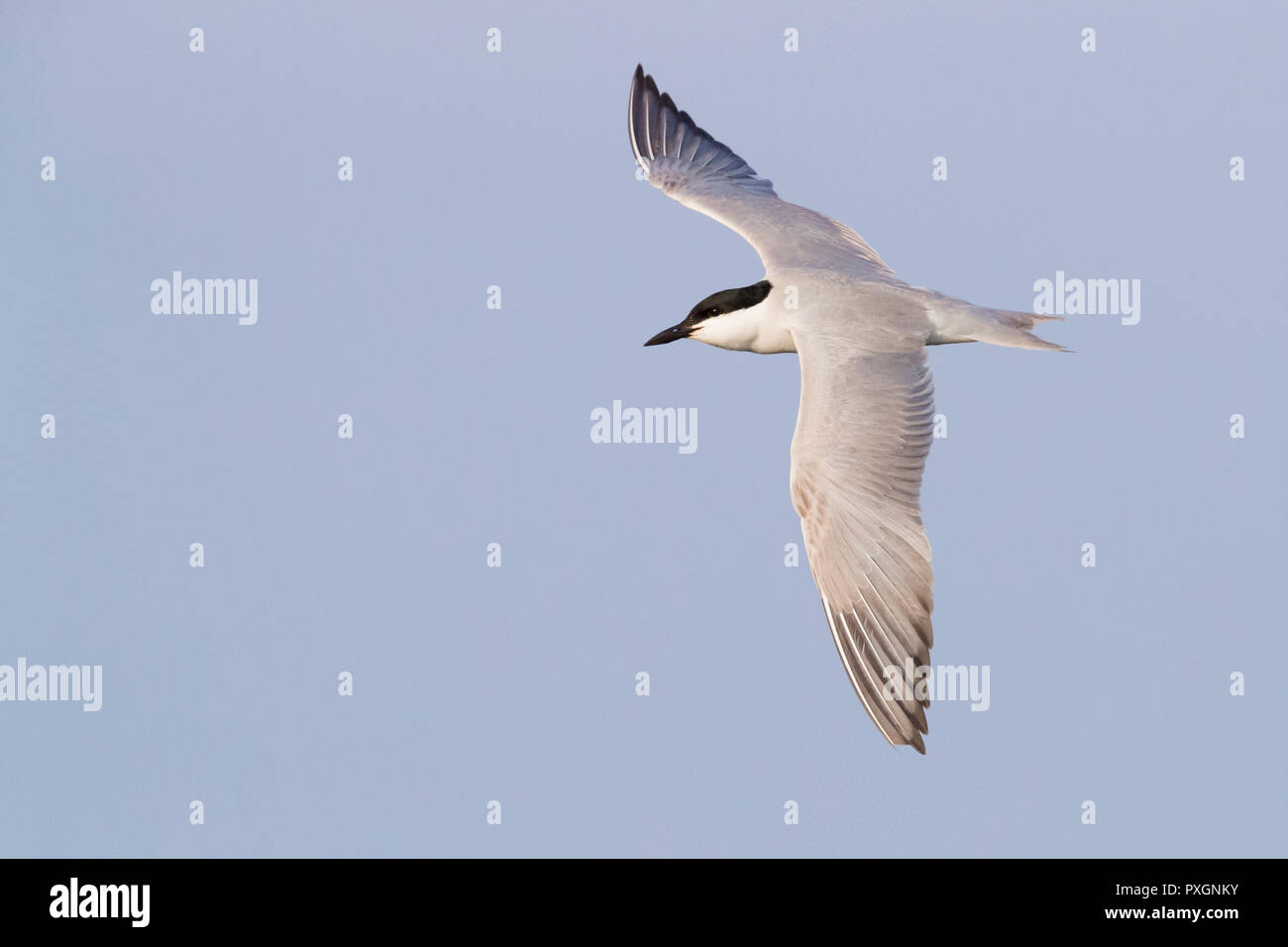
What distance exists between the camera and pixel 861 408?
476 inches

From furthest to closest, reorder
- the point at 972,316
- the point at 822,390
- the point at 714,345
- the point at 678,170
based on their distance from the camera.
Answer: the point at 678,170 < the point at 714,345 < the point at 972,316 < the point at 822,390

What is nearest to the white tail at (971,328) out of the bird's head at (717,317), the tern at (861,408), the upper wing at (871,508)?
the tern at (861,408)

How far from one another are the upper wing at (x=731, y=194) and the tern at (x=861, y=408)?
33mm

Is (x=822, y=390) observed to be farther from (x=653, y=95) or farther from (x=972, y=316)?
(x=653, y=95)

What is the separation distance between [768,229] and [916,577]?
4.64 meters

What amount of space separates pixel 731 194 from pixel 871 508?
5.07 metres

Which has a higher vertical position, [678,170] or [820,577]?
[678,170]

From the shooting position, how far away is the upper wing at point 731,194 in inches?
579

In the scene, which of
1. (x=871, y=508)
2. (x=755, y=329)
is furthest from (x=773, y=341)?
(x=871, y=508)

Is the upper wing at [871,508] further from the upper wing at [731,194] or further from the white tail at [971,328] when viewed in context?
the upper wing at [731,194]

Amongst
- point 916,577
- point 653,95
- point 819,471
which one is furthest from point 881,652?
point 653,95

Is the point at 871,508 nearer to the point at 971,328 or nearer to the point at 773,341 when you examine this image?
the point at 971,328

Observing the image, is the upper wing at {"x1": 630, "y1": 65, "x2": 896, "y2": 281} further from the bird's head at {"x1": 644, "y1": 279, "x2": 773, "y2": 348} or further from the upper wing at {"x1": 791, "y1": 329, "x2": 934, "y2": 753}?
the upper wing at {"x1": 791, "y1": 329, "x2": 934, "y2": 753}

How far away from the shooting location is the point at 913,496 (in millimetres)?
11812
